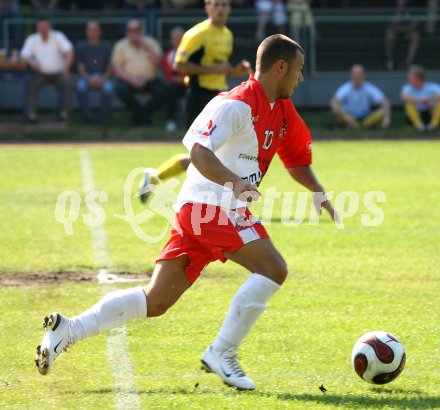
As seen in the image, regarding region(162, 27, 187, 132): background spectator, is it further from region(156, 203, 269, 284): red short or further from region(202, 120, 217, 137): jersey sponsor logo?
region(202, 120, 217, 137): jersey sponsor logo

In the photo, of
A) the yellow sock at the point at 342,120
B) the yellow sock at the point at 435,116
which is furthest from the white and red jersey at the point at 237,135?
the yellow sock at the point at 435,116

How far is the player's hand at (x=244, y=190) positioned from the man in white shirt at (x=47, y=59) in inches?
632

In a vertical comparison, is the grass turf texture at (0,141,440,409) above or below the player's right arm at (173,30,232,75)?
below

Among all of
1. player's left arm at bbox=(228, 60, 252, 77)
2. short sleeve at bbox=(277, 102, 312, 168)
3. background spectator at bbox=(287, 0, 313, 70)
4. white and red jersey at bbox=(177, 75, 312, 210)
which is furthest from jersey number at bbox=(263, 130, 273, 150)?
background spectator at bbox=(287, 0, 313, 70)

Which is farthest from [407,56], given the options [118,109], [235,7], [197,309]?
[197,309]

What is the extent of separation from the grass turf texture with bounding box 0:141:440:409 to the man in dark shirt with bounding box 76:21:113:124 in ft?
23.5

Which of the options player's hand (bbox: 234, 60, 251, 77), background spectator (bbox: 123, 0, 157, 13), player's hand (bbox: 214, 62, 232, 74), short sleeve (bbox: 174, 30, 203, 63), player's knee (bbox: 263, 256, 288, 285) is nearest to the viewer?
player's knee (bbox: 263, 256, 288, 285)

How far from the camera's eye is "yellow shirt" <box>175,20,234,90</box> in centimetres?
1251

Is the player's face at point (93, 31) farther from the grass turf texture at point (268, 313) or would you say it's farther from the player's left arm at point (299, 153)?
the player's left arm at point (299, 153)

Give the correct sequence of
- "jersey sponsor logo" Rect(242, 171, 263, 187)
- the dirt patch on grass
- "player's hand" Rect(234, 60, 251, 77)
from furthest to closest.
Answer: "player's hand" Rect(234, 60, 251, 77) → the dirt patch on grass → "jersey sponsor logo" Rect(242, 171, 263, 187)

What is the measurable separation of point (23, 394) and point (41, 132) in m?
15.9

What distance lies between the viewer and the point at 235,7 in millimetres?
24016

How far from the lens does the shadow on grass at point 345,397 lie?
17.7 ft

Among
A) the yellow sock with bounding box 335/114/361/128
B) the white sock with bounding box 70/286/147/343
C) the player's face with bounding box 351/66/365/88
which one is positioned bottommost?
the yellow sock with bounding box 335/114/361/128
